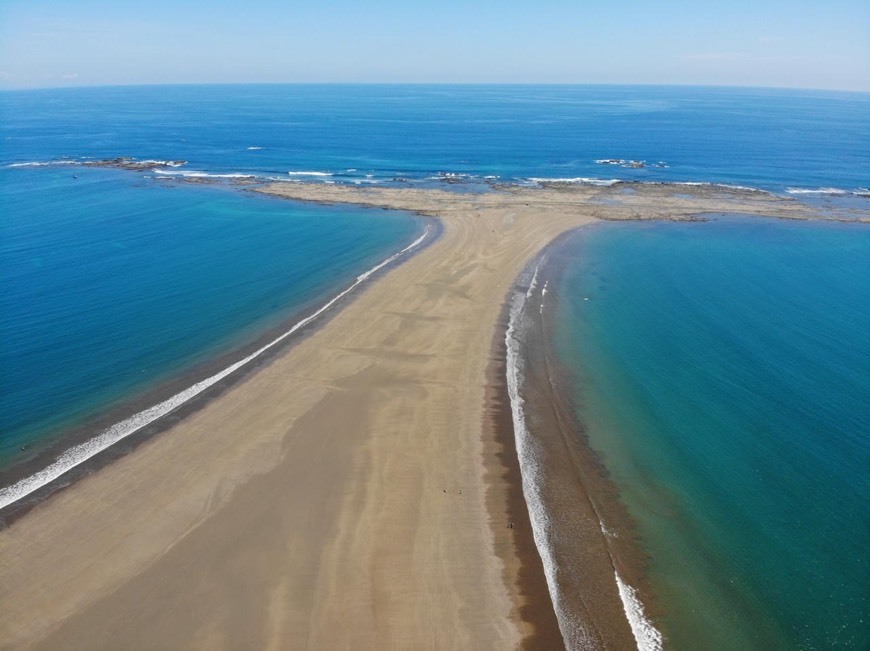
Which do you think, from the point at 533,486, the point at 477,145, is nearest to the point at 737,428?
the point at 533,486

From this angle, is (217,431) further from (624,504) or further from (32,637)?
(624,504)

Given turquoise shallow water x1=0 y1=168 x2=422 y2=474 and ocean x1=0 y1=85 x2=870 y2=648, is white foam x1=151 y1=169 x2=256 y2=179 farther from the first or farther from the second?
turquoise shallow water x1=0 y1=168 x2=422 y2=474

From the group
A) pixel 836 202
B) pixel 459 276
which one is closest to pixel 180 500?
pixel 459 276

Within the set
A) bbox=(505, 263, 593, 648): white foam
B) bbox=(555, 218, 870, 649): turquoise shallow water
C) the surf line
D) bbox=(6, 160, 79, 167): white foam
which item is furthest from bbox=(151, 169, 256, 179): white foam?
bbox=(505, 263, 593, 648): white foam

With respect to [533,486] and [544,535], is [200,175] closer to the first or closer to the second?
[533,486]

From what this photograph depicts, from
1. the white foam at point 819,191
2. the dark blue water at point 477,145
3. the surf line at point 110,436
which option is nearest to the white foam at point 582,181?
the dark blue water at point 477,145
